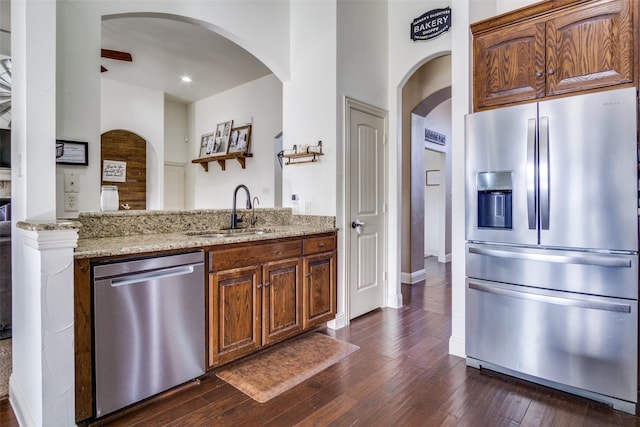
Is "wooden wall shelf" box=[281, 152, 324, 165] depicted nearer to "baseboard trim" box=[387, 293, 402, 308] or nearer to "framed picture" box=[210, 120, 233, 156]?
"baseboard trim" box=[387, 293, 402, 308]

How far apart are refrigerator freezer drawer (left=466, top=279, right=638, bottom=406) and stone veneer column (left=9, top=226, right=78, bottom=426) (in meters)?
2.44

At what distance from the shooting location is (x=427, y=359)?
2607mm

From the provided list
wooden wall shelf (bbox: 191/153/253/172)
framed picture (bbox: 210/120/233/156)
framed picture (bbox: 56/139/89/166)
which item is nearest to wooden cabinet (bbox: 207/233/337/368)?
framed picture (bbox: 56/139/89/166)

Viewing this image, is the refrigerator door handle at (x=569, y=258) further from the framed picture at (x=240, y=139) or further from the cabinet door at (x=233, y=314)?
the framed picture at (x=240, y=139)

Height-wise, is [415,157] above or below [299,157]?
above

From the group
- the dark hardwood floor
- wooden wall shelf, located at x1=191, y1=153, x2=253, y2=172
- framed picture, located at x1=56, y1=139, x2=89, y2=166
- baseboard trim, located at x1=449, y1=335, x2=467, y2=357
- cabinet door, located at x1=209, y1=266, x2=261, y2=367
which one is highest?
wooden wall shelf, located at x1=191, y1=153, x2=253, y2=172

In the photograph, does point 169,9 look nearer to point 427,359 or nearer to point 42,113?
point 42,113

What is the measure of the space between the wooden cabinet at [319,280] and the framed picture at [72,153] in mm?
1668

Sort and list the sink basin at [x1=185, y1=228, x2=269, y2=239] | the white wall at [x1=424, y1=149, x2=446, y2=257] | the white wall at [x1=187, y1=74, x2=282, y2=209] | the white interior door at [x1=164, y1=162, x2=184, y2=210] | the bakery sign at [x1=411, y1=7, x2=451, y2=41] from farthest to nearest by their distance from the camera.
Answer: the white interior door at [x1=164, y1=162, x2=184, y2=210] → the white wall at [x1=424, y1=149, x2=446, y2=257] → the white wall at [x1=187, y1=74, x2=282, y2=209] → the bakery sign at [x1=411, y1=7, x2=451, y2=41] → the sink basin at [x1=185, y1=228, x2=269, y2=239]

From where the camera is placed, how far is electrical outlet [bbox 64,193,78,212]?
7.25ft

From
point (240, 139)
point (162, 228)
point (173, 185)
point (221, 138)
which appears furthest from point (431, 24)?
point (173, 185)

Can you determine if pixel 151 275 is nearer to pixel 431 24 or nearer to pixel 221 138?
pixel 431 24

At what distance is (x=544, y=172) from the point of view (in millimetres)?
2150

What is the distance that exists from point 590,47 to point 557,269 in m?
1.36
